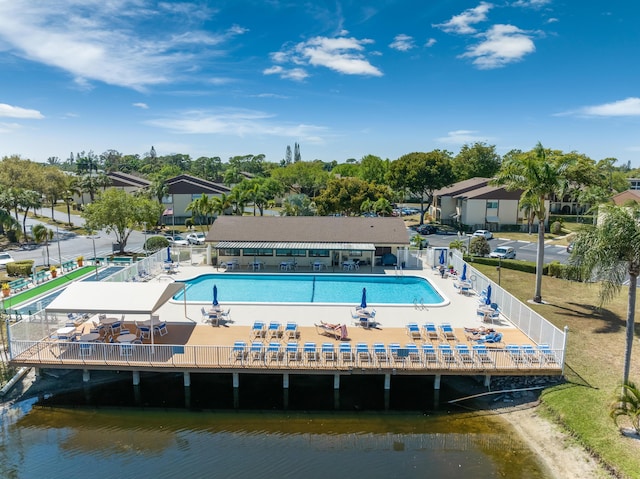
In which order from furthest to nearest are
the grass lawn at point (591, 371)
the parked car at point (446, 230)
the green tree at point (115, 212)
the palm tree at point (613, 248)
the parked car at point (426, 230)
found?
the parked car at point (446, 230), the parked car at point (426, 230), the green tree at point (115, 212), the palm tree at point (613, 248), the grass lawn at point (591, 371)

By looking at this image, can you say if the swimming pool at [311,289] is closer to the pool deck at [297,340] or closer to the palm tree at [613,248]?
the pool deck at [297,340]

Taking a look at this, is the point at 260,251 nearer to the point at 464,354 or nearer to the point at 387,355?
the point at 387,355

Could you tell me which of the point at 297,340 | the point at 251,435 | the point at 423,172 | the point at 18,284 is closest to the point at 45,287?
the point at 18,284

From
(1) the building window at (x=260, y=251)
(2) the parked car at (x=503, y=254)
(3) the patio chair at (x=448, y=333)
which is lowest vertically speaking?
(3) the patio chair at (x=448, y=333)

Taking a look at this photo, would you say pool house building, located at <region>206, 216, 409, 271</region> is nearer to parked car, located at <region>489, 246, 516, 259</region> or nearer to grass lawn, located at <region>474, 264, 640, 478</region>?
parked car, located at <region>489, 246, 516, 259</region>

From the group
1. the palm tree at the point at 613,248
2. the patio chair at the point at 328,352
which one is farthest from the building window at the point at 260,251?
the palm tree at the point at 613,248

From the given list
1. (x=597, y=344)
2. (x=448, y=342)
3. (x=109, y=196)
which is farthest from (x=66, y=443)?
(x=109, y=196)
